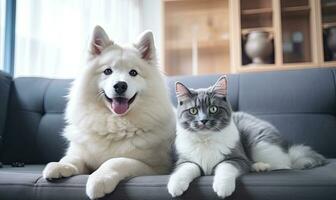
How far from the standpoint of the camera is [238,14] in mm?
2824

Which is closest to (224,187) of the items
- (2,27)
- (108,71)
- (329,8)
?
(108,71)

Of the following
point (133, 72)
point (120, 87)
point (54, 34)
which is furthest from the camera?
point (54, 34)

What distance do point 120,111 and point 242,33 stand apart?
1819 mm

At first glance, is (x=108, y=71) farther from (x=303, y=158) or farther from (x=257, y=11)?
(x=257, y=11)

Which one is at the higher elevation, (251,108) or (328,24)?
(328,24)

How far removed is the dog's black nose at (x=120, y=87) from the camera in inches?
50.0

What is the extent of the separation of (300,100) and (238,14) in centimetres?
133

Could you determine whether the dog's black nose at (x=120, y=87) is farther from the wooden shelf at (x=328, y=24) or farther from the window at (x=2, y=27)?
the wooden shelf at (x=328, y=24)

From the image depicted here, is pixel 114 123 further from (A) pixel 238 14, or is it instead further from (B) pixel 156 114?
(A) pixel 238 14

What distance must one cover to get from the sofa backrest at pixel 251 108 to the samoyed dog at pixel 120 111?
47 centimetres

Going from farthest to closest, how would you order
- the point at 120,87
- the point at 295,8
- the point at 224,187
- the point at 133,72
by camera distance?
the point at 295,8 < the point at 133,72 < the point at 120,87 < the point at 224,187

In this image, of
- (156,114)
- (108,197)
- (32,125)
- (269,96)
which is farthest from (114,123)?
(269,96)

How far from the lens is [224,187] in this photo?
36.5 inches

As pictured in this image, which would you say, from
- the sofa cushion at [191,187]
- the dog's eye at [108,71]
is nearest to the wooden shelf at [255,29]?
the dog's eye at [108,71]
